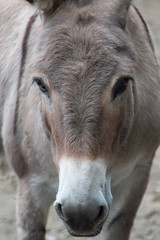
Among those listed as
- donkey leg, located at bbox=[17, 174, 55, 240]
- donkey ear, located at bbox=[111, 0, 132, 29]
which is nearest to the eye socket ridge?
donkey ear, located at bbox=[111, 0, 132, 29]

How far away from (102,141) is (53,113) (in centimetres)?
25

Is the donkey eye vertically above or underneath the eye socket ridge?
underneath

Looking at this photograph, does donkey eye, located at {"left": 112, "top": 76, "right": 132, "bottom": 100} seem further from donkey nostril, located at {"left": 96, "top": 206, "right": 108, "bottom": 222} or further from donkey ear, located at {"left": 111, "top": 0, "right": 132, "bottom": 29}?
donkey nostril, located at {"left": 96, "top": 206, "right": 108, "bottom": 222}

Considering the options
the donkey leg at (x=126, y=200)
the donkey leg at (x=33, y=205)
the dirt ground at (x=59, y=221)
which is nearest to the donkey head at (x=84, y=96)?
the donkey leg at (x=33, y=205)

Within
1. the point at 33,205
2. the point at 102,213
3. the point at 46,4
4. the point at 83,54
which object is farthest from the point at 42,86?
the point at 33,205

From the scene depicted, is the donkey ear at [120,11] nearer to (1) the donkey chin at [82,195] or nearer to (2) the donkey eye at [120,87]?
(2) the donkey eye at [120,87]

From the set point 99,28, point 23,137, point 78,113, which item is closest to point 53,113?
point 78,113

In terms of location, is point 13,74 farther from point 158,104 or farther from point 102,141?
point 102,141

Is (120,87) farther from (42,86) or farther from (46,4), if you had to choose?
(46,4)

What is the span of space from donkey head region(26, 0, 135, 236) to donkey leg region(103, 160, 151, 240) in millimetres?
675

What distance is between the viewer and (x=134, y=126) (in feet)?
9.35

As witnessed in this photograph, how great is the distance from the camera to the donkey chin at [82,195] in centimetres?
205

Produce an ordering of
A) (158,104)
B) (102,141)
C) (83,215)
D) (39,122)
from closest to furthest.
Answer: (83,215)
(102,141)
(39,122)
(158,104)

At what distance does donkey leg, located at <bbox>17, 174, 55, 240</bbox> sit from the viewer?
9.41 feet
